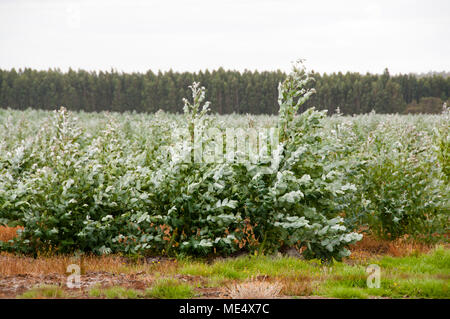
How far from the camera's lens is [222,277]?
6.05 m

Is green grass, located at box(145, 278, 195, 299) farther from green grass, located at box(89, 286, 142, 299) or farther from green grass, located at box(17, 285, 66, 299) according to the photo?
green grass, located at box(17, 285, 66, 299)

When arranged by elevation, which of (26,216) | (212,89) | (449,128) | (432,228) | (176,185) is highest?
(212,89)

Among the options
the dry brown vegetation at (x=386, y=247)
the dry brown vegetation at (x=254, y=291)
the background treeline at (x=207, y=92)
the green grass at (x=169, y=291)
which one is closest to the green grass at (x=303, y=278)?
the green grass at (x=169, y=291)

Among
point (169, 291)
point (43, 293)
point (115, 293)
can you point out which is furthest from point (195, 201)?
point (43, 293)

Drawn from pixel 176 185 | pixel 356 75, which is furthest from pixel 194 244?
pixel 356 75

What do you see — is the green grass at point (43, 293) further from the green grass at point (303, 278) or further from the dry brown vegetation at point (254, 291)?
the dry brown vegetation at point (254, 291)

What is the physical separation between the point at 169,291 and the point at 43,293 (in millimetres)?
1596

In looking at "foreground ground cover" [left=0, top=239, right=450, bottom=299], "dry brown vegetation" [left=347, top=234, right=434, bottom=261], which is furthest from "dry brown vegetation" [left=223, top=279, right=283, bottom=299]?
"dry brown vegetation" [left=347, top=234, right=434, bottom=261]

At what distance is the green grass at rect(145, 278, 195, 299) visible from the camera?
529cm

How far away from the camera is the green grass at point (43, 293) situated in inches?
195

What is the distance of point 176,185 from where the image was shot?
23.8 ft

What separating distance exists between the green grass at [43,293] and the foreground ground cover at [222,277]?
0.04 feet
